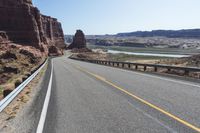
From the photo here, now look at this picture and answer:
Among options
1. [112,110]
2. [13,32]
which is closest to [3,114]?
[112,110]

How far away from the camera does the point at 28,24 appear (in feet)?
308

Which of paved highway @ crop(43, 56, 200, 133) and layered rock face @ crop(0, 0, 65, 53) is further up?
layered rock face @ crop(0, 0, 65, 53)

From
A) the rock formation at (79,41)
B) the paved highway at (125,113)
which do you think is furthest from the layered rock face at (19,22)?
the rock formation at (79,41)

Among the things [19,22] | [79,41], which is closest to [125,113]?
[19,22]

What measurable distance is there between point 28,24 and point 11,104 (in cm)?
8722

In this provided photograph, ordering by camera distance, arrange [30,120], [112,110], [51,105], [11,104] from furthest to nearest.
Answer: [11,104] < [51,105] < [112,110] < [30,120]

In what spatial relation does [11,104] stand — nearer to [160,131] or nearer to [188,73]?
[160,131]

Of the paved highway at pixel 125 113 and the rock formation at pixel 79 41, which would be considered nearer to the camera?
the paved highway at pixel 125 113

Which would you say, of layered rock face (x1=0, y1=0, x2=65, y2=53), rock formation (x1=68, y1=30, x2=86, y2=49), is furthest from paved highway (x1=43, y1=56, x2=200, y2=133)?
rock formation (x1=68, y1=30, x2=86, y2=49)

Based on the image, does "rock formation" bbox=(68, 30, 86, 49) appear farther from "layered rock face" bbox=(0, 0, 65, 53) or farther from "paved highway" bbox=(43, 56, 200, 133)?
"paved highway" bbox=(43, 56, 200, 133)

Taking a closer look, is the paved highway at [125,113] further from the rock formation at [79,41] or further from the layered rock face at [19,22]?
the rock formation at [79,41]

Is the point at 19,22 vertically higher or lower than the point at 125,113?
higher

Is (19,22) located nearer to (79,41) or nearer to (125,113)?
→ (125,113)

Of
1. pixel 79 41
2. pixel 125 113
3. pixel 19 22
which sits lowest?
pixel 79 41
